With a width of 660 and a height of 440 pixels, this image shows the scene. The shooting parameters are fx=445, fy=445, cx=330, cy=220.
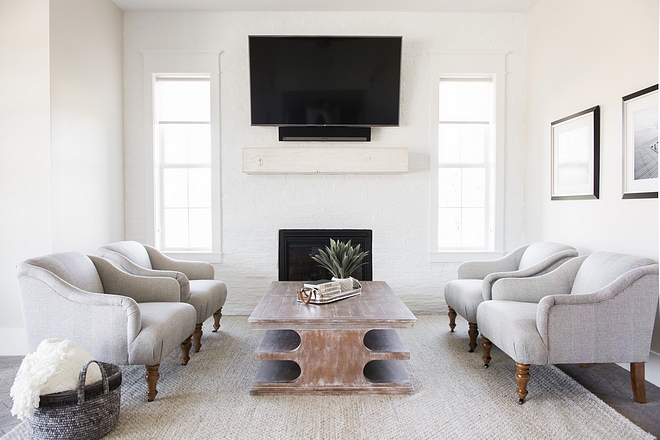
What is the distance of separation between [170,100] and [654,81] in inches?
166

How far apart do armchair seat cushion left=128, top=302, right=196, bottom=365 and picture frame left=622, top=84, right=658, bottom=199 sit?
3110 mm

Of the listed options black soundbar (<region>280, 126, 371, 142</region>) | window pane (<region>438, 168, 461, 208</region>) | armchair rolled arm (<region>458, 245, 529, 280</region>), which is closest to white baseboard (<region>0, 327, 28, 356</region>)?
black soundbar (<region>280, 126, 371, 142</region>)

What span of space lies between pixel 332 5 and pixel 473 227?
2.70 m

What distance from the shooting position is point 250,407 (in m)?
2.46

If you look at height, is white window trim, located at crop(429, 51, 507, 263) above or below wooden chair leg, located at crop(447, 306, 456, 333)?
above

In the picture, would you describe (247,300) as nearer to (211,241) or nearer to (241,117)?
(211,241)

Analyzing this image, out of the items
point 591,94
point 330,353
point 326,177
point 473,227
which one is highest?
point 591,94

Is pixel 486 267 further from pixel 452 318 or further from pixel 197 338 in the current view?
pixel 197 338

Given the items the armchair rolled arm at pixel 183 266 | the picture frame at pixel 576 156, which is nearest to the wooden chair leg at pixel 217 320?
the armchair rolled arm at pixel 183 266

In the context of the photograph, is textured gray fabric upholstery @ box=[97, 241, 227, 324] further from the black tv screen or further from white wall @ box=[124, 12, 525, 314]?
the black tv screen

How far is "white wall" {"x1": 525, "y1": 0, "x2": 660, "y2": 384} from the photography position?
9.66 ft

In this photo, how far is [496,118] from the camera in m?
4.62

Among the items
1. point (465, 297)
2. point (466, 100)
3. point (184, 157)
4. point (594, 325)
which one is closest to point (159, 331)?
point (465, 297)

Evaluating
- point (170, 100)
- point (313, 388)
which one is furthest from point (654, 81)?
point (170, 100)
